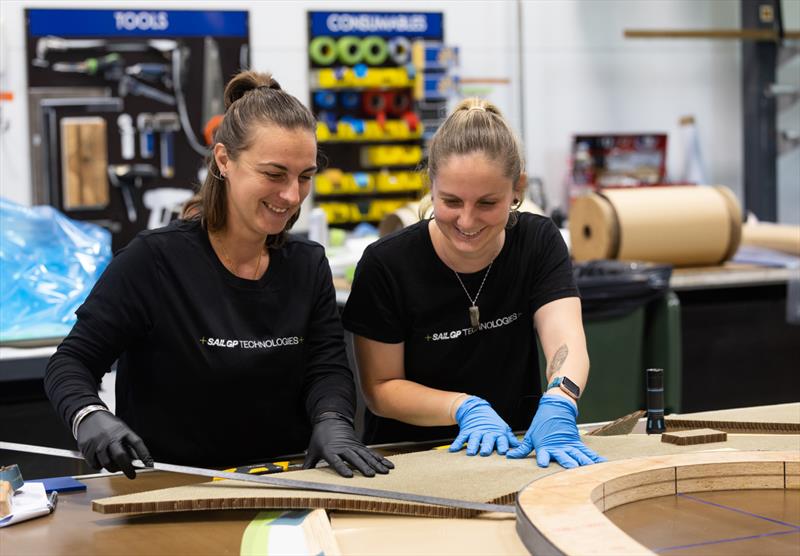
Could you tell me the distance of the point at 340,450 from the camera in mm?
1761

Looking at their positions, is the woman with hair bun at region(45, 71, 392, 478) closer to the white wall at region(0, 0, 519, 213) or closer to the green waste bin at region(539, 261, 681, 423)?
the green waste bin at region(539, 261, 681, 423)

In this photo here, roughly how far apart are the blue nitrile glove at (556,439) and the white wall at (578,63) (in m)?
4.45

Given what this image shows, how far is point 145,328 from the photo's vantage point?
1.91 m

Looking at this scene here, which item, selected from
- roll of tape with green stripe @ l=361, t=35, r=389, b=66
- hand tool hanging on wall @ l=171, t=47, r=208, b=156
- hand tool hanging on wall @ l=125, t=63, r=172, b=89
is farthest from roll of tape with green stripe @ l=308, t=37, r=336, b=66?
hand tool hanging on wall @ l=125, t=63, r=172, b=89

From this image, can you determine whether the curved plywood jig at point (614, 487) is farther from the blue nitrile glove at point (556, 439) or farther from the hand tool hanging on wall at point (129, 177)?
the hand tool hanging on wall at point (129, 177)

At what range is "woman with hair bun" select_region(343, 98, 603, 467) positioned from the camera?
193 cm

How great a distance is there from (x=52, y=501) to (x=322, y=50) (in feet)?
15.7

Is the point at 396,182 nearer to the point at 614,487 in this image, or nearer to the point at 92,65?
the point at 92,65

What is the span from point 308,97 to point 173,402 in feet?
14.4

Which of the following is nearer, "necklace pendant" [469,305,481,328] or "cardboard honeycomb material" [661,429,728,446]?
"cardboard honeycomb material" [661,429,728,446]

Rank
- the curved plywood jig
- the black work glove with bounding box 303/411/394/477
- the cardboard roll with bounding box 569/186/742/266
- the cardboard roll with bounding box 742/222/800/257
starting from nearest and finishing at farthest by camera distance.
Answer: the curved plywood jig
the black work glove with bounding box 303/411/394/477
the cardboard roll with bounding box 569/186/742/266
the cardboard roll with bounding box 742/222/800/257

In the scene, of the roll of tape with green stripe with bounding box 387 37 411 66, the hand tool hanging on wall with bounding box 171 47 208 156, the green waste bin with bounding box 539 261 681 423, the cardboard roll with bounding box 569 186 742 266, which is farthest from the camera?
the roll of tape with green stripe with bounding box 387 37 411 66

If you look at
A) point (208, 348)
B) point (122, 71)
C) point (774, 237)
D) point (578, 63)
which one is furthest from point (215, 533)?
point (578, 63)

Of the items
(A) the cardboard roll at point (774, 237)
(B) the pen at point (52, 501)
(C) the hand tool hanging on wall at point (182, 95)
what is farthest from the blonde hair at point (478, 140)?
(C) the hand tool hanging on wall at point (182, 95)
